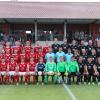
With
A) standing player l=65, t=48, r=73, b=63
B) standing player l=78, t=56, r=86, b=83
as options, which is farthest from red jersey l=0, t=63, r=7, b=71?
standing player l=78, t=56, r=86, b=83

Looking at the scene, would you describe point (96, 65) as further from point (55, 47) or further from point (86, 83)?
point (55, 47)

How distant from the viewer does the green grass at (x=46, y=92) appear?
509 inches

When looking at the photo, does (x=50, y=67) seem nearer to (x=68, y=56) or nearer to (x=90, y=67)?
(x=68, y=56)

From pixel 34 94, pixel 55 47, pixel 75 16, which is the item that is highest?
pixel 75 16

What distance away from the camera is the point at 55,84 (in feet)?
54.0

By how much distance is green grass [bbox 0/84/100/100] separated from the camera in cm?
1292

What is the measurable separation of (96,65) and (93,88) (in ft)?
6.48

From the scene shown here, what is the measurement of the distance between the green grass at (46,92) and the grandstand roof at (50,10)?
19733mm

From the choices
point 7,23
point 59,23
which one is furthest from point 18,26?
point 59,23

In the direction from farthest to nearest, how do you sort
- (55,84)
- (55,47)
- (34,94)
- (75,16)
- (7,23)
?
(7,23) < (75,16) < (55,47) < (55,84) < (34,94)

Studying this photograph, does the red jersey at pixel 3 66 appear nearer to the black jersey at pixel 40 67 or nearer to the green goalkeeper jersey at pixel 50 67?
the black jersey at pixel 40 67

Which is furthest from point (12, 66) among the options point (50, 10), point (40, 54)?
point (50, 10)

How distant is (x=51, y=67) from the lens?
1659cm

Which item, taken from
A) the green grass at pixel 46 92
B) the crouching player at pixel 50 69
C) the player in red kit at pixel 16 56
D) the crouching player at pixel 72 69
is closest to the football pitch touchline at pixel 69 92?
the green grass at pixel 46 92
